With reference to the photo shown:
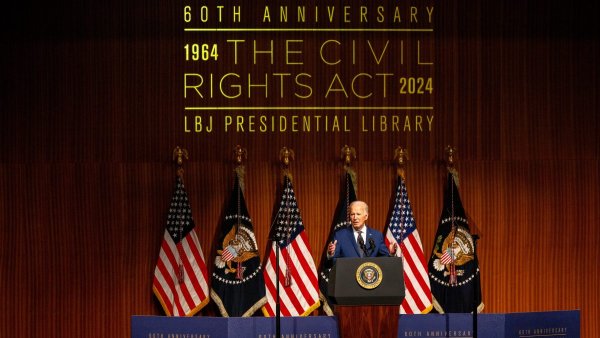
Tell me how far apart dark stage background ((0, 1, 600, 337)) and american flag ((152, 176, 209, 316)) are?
6.0 inches

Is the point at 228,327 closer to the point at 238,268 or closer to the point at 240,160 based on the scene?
the point at 238,268

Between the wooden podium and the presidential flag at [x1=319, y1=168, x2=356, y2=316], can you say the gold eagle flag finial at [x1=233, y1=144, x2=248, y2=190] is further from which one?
the wooden podium

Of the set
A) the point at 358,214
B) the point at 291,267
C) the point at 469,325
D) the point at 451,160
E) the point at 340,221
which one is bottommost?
the point at 469,325

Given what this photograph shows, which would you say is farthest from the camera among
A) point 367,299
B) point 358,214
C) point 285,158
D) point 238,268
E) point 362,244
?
point 285,158

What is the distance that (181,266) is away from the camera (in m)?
8.14

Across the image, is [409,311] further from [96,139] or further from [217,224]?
[96,139]

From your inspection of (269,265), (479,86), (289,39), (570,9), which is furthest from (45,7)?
(570,9)

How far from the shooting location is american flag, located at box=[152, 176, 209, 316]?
26.6 feet

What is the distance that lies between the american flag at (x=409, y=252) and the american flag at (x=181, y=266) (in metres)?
1.71

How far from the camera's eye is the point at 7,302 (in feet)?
26.8

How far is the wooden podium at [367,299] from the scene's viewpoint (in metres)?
6.59

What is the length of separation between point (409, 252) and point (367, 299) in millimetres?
1670

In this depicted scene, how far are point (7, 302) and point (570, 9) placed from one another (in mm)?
5734

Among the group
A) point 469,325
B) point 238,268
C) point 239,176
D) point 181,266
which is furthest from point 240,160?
point 469,325
